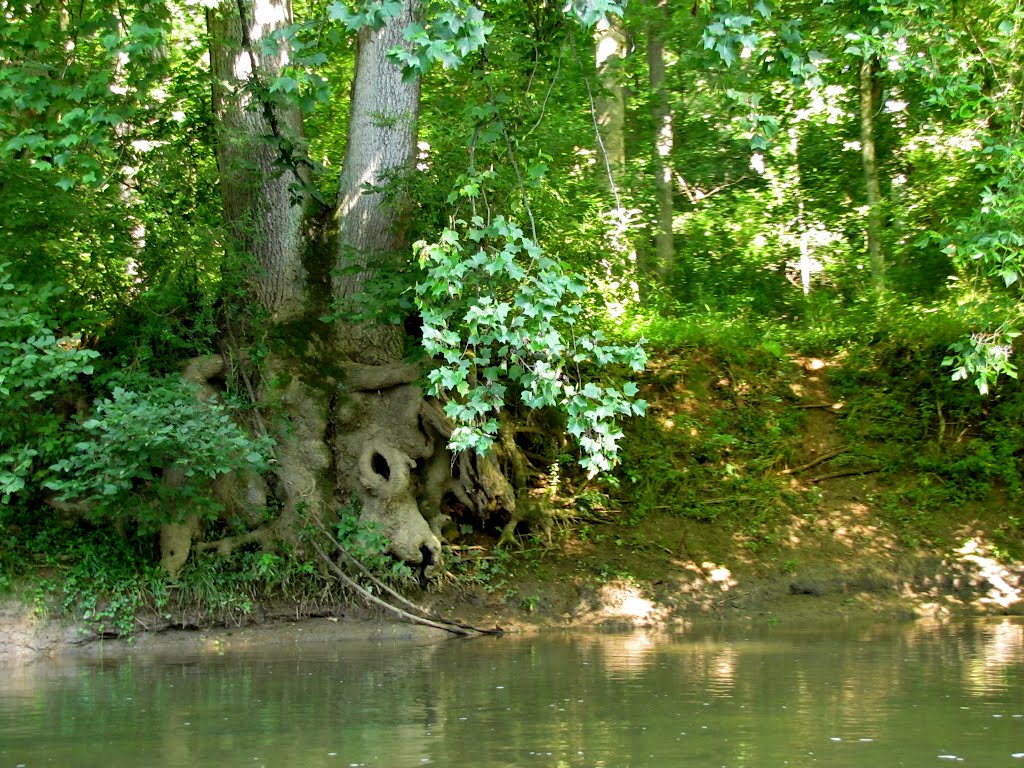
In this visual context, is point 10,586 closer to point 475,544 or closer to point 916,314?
point 475,544

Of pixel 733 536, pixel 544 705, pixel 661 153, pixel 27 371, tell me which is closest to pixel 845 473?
pixel 733 536

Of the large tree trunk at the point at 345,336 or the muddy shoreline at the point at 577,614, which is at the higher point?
the large tree trunk at the point at 345,336

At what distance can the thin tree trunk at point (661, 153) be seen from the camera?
17.7 metres

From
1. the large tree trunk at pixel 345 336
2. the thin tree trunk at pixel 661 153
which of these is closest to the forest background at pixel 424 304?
the large tree trunk at pixel 345 336

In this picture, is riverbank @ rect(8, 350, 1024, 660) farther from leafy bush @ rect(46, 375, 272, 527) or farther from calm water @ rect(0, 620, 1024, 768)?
calm water @ rect(0, 620, 1024, 768)

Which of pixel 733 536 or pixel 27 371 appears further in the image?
pixel 733 536

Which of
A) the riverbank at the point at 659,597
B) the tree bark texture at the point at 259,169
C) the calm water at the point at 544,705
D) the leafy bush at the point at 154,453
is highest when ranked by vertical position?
the tree bark texture at the point at 259,169

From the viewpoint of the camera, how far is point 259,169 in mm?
12727

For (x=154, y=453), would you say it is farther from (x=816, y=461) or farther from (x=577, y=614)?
(x=816, y=461)

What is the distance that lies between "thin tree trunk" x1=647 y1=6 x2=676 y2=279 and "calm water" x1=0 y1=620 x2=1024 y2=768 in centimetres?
818

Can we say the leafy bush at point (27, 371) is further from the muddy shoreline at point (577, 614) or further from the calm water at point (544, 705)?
the calm water at point (544, 705)

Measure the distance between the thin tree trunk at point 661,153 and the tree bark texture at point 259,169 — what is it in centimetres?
630

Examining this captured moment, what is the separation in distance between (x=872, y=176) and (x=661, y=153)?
10.4ft

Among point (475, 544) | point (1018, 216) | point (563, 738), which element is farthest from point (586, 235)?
point (563, 738)
